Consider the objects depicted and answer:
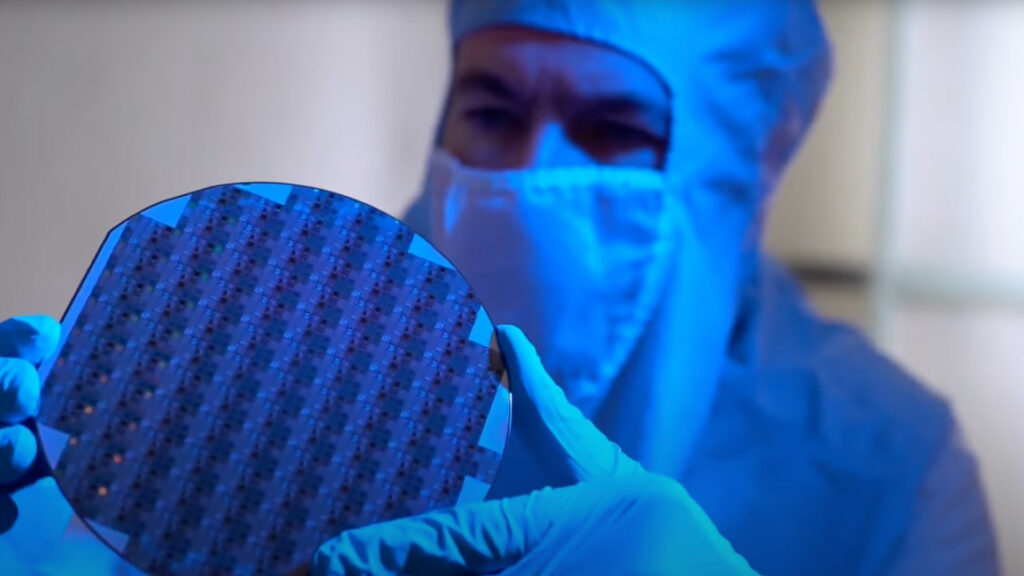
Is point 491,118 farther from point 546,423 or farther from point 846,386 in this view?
point 846,386

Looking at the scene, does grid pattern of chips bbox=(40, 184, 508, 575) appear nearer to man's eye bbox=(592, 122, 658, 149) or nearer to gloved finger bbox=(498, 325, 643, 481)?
gloved finger bbox=(498, 325, 643, 481)

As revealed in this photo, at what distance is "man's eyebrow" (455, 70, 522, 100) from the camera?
753 mm

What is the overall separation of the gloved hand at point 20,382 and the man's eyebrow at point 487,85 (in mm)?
392

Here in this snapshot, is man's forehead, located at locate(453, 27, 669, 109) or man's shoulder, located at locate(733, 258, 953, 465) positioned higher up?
man's forehead, located at locate(453, 27, 669, 109)

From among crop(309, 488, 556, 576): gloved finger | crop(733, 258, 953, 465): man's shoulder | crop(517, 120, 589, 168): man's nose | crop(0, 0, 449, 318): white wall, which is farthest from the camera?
crop(733, 258, 953, 465): man's shoulder

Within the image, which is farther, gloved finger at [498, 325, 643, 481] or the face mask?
the face mask

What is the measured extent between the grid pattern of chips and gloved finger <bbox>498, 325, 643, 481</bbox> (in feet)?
0.06

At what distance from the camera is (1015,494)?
1.08 m

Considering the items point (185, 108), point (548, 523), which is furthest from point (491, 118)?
point (548, 523)

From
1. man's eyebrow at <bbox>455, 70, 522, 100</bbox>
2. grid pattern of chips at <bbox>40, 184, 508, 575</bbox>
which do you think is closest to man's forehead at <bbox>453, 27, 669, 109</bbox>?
man's eyebrow at <bbox>455, 70, 522, 100</bbox>

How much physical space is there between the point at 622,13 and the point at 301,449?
48cm

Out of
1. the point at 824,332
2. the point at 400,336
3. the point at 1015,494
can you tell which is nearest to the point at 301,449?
the point at 400,336

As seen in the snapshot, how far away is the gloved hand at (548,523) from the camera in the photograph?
49 cm

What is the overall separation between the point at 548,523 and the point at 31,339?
32 cm
